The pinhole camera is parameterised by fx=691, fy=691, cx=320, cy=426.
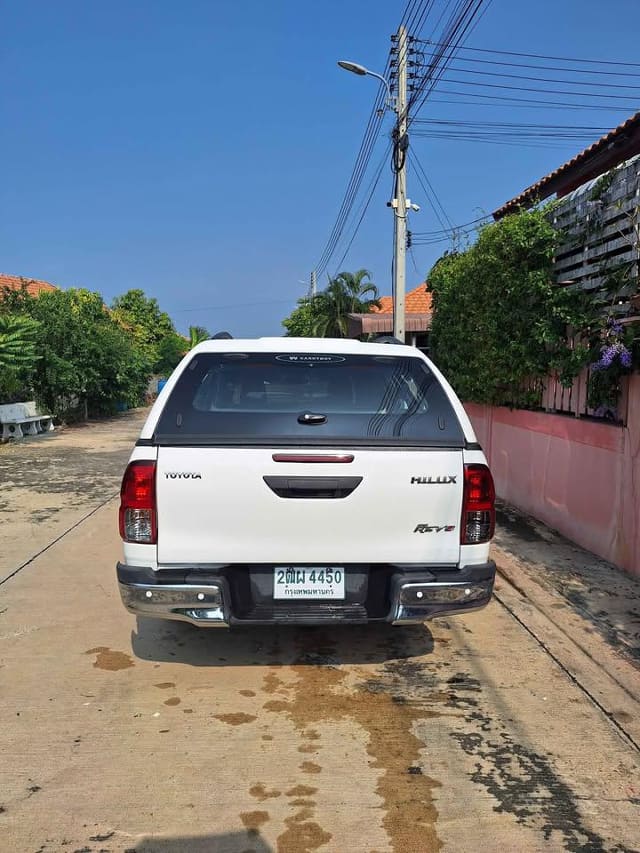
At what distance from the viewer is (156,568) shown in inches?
135

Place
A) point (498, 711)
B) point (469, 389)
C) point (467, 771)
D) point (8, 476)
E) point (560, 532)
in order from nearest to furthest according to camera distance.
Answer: point (467, 771)
point (498, 711)
point (560, 532)
point (469, 389)
point (8, 476)

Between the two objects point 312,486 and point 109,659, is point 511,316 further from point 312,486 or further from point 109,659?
point 109,659

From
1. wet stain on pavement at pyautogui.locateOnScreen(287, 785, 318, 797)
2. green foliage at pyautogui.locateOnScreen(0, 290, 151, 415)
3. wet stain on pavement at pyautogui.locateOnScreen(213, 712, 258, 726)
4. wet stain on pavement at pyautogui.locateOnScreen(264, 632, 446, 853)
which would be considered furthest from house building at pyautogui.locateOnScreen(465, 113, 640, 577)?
green foliage at pyautogui.locateOnScreen(0, 290, 151, 415)

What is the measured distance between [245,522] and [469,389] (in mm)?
6690

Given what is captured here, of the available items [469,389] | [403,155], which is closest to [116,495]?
[469,389]

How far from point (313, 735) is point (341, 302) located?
31538 mm

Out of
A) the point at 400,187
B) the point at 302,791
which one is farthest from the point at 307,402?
the point at 400,187

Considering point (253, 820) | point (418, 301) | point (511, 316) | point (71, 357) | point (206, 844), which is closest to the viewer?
point (206, 844)

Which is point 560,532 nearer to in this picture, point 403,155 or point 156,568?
point 156,568

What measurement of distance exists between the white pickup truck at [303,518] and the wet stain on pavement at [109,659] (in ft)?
2.77

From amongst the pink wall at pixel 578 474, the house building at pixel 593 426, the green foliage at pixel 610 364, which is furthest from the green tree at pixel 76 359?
the green foliage at pixel 610 364

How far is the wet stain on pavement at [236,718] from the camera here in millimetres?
3455

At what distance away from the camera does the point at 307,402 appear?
Answer: 12.8ft

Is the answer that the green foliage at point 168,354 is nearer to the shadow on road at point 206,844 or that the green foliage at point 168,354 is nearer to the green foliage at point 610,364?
the green foliage at point 610,364
